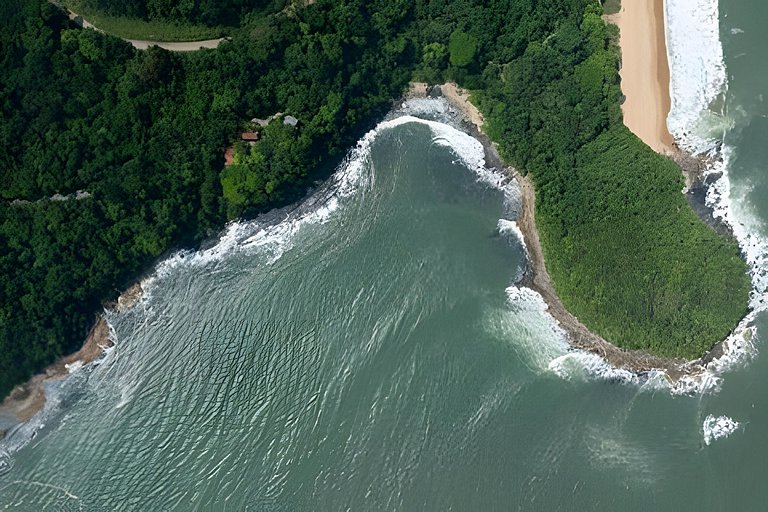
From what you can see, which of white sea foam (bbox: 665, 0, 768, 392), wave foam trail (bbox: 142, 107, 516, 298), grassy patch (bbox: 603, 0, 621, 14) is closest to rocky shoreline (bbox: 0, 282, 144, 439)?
wave foam trail (bbox: 142, 107, 516, 298)

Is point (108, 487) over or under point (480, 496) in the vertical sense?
over

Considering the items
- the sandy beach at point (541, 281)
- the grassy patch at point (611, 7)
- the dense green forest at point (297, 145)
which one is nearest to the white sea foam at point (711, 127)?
the dense green forest at point (297, 145)

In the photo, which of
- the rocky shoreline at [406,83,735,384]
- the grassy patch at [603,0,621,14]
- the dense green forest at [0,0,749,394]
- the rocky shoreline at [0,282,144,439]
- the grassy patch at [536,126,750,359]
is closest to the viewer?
the dense green forest at [0,0,749,394]

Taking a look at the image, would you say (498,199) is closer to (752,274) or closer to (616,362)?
(616,362)

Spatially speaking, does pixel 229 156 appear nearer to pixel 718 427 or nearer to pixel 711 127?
pixel 711 127

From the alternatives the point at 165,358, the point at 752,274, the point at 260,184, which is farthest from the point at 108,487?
the point at 752,274

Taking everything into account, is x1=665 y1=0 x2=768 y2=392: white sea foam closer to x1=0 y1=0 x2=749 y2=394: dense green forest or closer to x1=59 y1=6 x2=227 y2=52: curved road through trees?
x1=0 y1=0 x2=749 y2=394: dense green forest

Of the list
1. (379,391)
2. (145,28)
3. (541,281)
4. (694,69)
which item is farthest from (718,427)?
(145,28)
